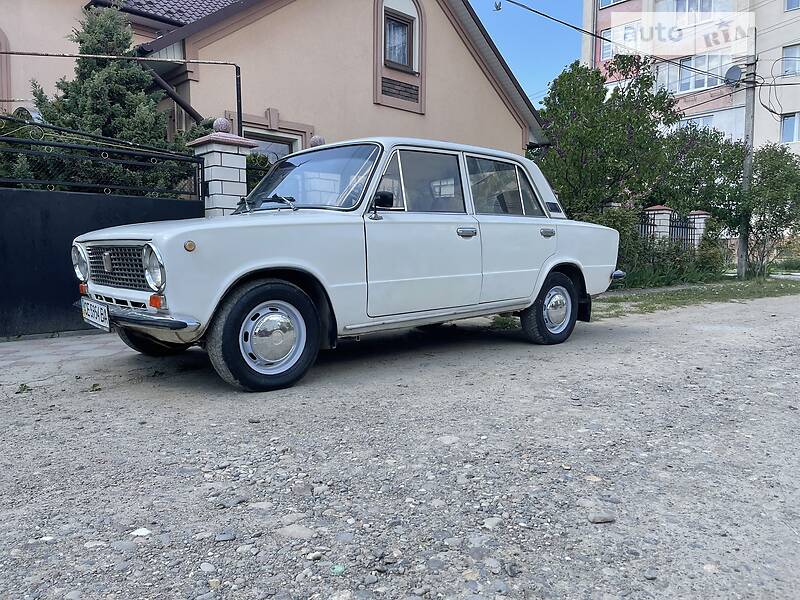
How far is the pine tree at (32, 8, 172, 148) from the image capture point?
328 inches

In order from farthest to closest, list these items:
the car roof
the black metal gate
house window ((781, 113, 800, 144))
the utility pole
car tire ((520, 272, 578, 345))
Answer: house window ((781, 113, 800, 144)) < the utility pole < the black metal gate < car tire ((520, 272, 578, 345)) < the car roof

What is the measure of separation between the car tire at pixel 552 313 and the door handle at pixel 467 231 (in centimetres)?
111

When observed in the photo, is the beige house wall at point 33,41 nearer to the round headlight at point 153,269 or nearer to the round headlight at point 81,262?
the round headlight at point 81,262

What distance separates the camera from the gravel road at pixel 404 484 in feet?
6.64

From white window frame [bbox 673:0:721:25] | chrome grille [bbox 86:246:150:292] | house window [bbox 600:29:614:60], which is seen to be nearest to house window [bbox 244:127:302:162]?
chrome grille [bbox 86:246:150:292]

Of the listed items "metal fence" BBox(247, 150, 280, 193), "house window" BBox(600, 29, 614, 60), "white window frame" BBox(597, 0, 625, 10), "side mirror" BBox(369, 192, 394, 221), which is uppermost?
"white window frame" BBox(597, 0, 625, 10)

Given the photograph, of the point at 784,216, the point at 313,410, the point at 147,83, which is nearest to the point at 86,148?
the point at 147,83

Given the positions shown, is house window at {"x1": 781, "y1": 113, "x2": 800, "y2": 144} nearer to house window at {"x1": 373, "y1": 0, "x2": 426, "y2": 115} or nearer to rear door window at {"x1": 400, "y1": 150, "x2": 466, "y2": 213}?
house window at {"x1": 373, "y1": 0, "x2": 426, "y2": 115}

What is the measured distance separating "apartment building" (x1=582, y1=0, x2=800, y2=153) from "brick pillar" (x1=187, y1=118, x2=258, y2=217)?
24161mm

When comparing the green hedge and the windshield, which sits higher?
the windshield

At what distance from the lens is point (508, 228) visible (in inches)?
220

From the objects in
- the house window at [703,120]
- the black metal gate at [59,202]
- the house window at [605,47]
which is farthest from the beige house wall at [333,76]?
the house window at [605,47]

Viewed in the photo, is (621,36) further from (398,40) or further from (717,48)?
(398,40)

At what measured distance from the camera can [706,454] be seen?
310 cm
